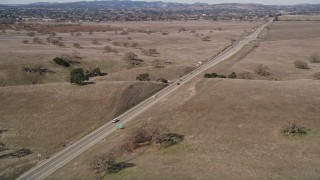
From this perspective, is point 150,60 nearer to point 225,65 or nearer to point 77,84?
point 225,65

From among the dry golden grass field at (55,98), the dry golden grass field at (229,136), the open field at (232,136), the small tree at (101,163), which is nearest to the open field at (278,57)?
the dry golden grass field at (55,98)

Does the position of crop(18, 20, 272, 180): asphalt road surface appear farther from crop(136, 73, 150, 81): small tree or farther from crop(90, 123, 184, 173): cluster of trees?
crop(136, 73, 150, 81): small tree

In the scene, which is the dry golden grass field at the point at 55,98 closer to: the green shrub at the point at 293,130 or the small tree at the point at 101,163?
Answer: the small tree at the point at 101,163

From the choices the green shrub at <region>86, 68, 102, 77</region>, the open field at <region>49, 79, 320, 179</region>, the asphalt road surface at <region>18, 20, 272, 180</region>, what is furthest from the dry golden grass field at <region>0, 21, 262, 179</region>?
the open field at <region>49, 79, 320, 179</region>

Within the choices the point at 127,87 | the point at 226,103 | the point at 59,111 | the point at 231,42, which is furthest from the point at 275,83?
the point at 231,42

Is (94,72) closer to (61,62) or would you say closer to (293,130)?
(61,62)

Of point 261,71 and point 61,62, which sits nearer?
point 261,71

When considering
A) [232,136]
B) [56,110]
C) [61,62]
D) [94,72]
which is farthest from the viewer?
[61,62]

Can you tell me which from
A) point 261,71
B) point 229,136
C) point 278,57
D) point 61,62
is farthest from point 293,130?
point 278,57
